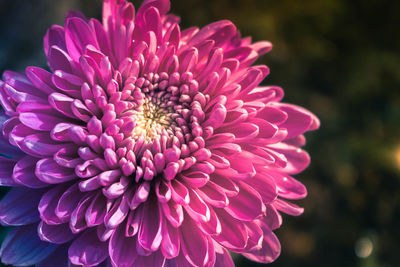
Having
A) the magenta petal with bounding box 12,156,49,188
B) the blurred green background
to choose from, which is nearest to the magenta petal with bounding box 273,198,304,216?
the magenta petal with bounding box 12,156,49,188

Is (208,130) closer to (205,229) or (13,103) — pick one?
(205,229)

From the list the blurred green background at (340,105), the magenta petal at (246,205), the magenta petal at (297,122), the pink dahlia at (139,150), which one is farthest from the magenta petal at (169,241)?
the blurred green background at (340,105)

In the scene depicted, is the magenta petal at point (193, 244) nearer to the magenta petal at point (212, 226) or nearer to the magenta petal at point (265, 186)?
the magenta petal at point (212, 226)

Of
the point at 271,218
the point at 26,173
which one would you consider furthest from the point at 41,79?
the point at 271,218

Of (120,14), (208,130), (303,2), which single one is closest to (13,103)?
(120,14)

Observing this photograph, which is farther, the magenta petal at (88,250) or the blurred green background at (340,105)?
the blurred green background at (340,105)

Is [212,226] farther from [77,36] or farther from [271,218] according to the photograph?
[77,36]

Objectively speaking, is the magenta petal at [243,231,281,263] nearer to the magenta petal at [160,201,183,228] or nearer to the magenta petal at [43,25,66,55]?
the magenta petal at [160,201,183,228]
